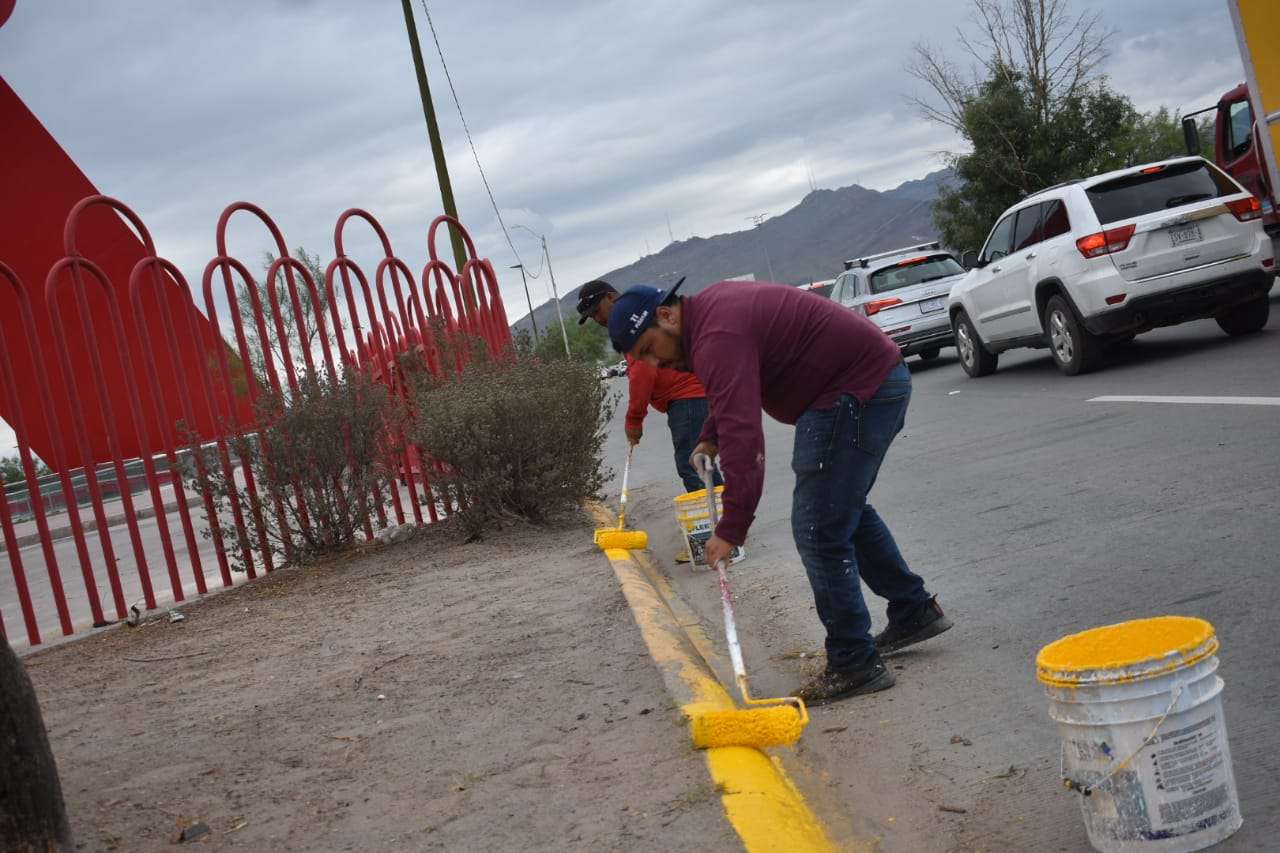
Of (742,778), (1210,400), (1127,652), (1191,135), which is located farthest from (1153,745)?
(1191,135)

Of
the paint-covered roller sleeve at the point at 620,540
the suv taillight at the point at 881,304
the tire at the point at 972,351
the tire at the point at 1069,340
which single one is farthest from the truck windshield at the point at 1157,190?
the suv taillight at the point at 881,304

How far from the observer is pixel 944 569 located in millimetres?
6520

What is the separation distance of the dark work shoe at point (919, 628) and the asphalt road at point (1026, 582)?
8cm

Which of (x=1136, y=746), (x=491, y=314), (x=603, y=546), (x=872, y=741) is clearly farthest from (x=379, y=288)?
(x=1136, y=746)

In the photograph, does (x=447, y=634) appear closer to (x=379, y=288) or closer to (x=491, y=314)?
(x=379, y=288)

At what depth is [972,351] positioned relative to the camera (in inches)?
639

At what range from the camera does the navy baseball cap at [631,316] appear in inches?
180

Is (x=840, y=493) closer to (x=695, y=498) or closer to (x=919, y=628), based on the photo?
(x=919, y=628)

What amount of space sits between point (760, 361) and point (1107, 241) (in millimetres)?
8808

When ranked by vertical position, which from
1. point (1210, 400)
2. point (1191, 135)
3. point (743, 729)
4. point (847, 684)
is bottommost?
point (847, 684)

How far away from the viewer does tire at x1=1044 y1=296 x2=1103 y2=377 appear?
512 inches

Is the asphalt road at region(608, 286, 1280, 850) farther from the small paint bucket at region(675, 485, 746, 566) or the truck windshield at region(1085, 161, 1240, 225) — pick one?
the truck windshield at region(1085, 161, 1240, 225)

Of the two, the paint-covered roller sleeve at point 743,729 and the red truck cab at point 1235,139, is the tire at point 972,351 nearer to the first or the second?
the red truck cab at point 1235,139

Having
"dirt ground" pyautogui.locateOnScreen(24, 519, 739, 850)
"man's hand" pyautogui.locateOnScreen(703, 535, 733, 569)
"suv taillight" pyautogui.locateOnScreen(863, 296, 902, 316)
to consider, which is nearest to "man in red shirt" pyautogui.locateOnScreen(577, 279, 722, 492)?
"dirt ground" pyautogui.locateOnScreen(24, 519, 739, 850)
